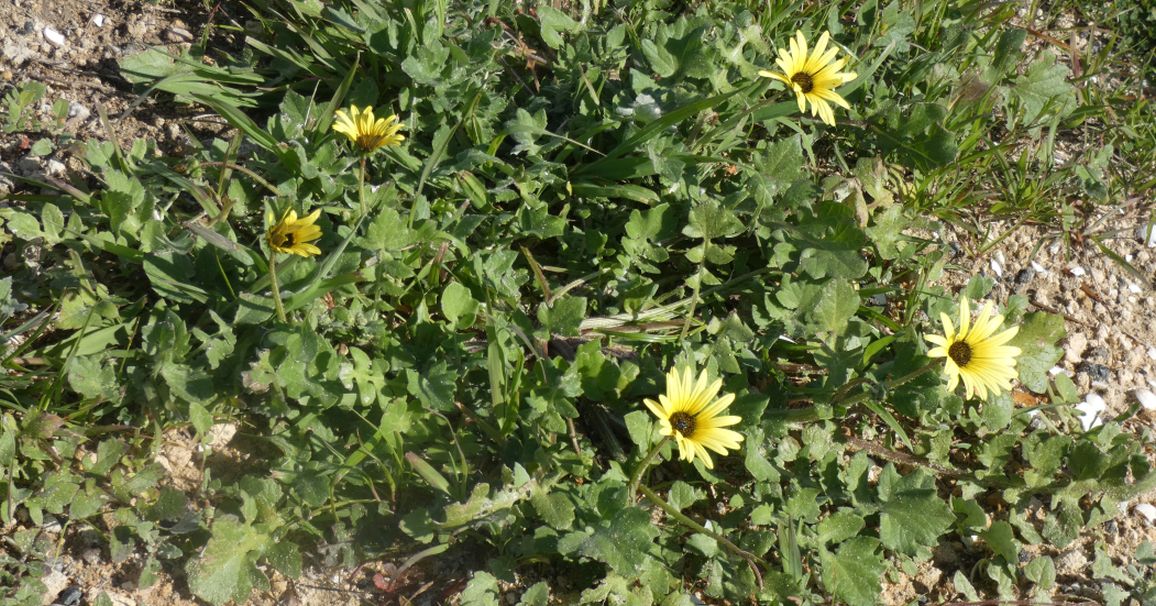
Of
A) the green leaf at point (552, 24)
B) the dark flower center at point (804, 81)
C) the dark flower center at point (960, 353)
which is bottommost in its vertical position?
the dark flower center at point (960, 353)

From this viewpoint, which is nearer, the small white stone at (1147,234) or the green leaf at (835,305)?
the green leaf at (835,305)

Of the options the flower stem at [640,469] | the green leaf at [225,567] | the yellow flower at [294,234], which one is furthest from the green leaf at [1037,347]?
the green leaf at [225,567]

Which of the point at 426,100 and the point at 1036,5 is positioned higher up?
the point at 1036,5

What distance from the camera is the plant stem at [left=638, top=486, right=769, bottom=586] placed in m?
2.91

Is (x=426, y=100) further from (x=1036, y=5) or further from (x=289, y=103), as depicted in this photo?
(x=1036, y=5)

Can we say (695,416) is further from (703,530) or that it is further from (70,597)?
(70,597)

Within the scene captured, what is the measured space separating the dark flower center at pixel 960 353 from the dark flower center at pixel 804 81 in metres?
1.00

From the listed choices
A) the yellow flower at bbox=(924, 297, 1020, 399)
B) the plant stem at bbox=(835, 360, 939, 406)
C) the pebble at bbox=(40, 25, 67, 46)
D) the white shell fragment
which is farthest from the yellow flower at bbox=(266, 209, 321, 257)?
the white shell fragment

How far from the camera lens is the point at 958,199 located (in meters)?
4.11

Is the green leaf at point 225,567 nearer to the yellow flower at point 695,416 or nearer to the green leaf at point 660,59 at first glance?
the yellow flower at point 695,416

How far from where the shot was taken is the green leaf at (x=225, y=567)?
273cm

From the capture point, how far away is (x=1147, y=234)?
426 centimetres

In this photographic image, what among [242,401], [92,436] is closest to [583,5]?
[242,401]

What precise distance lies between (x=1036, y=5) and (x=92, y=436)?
14.1ft
